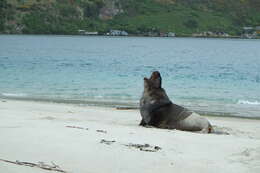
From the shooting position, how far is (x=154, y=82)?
39.1 ft

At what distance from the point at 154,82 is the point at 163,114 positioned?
79 cm

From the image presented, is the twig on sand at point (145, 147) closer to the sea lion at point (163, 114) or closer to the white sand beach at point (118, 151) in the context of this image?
the white sand beach at point (118, 151)

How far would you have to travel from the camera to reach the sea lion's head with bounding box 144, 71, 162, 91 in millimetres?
11883

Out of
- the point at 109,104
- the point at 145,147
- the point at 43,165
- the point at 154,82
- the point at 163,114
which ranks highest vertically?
the point at 154,82

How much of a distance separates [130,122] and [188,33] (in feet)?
610

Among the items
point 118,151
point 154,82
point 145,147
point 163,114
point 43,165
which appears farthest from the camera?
point 154,82

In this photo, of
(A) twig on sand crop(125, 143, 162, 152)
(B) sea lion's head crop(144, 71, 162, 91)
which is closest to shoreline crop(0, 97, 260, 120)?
(B) sea lion's head crop(144, 71, 162, 91)

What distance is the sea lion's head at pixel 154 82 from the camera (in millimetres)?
11883

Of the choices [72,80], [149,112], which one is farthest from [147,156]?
[72,80]

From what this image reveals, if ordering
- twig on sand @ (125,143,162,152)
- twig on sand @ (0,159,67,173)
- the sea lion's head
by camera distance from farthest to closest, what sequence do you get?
1. the sea lion's head
2. twig on sand @ (125,143,162,152)
3. twig on sand @ (0,159,67,173)

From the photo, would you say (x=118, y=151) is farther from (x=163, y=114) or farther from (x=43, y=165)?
(x=163, y=114)

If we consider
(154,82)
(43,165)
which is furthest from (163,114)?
(43,165)

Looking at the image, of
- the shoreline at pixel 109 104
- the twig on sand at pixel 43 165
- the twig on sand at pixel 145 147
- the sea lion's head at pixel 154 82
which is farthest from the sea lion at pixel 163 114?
the shoreline at pixel 109 104

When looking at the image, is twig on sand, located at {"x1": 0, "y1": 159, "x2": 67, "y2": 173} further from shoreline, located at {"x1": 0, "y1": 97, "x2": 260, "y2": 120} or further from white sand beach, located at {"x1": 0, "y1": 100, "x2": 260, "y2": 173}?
shoreline, located at {"x1": 0, "y1": 97, "x2": 260, "y2": 120}
